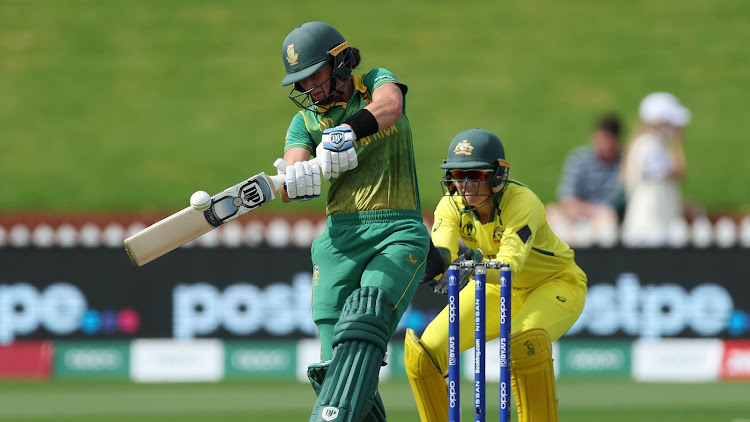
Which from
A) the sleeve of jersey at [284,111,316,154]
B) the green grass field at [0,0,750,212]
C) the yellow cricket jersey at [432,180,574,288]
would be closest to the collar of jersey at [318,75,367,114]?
the sleeve of jersey at [284,111,316,154]

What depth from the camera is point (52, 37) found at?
1722cm

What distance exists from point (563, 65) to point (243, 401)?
949 centimetres

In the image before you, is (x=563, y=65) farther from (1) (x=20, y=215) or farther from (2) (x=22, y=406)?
(2) (x=22, y=406)

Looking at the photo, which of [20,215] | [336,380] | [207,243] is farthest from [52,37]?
[336,380]

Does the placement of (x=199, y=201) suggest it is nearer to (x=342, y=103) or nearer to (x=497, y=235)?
(x=342, y=103)

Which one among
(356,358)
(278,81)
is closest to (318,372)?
(356,358)

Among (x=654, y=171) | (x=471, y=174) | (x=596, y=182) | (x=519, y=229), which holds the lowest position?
(x=519, y=229)

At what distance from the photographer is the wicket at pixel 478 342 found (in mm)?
4609

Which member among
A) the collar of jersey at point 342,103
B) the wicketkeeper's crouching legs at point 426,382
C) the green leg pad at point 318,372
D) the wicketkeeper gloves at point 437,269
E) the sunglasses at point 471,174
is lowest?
the green leg pad at point 318,372

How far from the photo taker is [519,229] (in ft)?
17.5

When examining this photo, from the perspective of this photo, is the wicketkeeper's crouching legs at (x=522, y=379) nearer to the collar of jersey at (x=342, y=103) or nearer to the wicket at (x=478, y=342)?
the wicket at (x=478, y=342)

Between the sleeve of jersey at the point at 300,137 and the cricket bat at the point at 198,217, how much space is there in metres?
0.29

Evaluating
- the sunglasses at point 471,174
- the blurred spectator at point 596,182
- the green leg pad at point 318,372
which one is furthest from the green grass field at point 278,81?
the green leg pad at point 318,372

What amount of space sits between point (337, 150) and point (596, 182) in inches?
269
